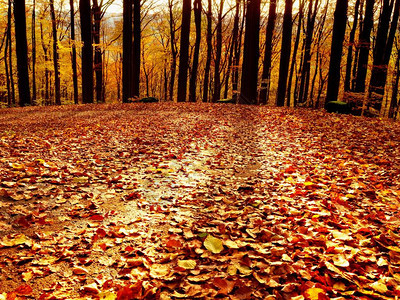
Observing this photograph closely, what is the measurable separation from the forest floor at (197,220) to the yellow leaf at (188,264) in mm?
13

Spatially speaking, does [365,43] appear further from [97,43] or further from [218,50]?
[97,43]

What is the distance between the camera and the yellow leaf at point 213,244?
2.35m

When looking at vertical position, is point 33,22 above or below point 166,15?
below

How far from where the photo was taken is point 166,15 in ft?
80.5

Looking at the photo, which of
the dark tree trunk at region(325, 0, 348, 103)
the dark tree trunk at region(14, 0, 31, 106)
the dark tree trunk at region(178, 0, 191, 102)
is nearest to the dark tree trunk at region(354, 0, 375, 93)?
the dark tree trunk at region(325, 0, 348, 103)

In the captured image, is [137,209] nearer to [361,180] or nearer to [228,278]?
[228,278]

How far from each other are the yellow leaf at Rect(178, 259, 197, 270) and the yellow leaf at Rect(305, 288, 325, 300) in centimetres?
90

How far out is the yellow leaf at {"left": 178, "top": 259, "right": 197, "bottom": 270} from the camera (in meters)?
2.13

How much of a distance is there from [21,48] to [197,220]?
14670 millimetres

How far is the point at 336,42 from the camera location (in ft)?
34.8

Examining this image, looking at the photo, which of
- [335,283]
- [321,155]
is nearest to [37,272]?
[335,283]

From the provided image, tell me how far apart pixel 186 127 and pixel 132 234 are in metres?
5.76

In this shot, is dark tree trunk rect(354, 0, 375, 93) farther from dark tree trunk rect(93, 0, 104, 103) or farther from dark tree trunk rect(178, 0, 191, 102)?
dark tree trunk rect(93, 0, 104, 103)

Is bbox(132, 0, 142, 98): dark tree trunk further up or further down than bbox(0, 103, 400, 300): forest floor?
further up
